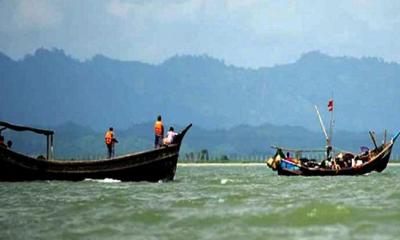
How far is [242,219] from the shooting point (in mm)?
15133

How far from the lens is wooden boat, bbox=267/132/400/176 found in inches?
1668

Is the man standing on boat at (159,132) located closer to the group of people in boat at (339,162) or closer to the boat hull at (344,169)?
the boat hull at (344,169)

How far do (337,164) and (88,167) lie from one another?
18041mm

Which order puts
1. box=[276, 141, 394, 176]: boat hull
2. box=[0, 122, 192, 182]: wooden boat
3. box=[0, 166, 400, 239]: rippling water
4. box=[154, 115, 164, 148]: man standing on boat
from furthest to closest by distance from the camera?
box=[276, 141, 394, 176]: boat hull → box=[154, 115, 164, 148]: man standing on boat → box=[0, 122, 192, 182]: wooden boat → box=[0, 166, 400, 239]: rippling water

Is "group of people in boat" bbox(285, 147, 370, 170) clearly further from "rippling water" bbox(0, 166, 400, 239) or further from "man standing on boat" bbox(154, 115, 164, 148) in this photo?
"rippling water" bbox(0, 166, 400, 239)

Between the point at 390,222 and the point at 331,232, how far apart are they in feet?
5.48

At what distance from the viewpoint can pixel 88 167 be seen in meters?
29.6

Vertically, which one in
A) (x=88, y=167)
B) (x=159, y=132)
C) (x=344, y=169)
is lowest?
(x=344, y=169)

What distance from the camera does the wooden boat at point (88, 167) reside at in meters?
29.5

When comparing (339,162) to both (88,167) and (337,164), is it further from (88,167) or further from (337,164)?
(88,167)

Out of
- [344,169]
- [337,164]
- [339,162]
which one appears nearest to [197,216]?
[344,169]

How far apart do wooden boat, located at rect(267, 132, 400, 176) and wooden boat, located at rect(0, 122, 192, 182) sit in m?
14.4

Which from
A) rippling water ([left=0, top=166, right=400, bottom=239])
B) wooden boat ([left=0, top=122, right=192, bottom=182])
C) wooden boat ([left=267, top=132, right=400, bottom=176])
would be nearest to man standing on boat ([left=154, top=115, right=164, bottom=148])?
wooden boat ([left=0, top=122, right=192, bottom=182])

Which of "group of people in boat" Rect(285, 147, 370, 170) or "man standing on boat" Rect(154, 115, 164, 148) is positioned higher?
"man standing on boat" Rect(154, 115, 164, 148)
